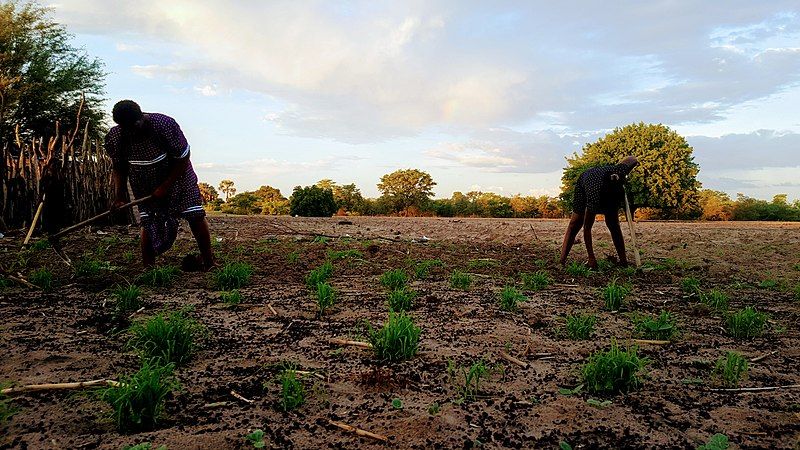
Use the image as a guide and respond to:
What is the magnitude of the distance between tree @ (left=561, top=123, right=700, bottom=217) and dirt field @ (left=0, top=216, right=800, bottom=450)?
22911 mm

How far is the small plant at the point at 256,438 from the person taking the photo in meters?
2.02

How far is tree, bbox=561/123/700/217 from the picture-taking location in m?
27.0

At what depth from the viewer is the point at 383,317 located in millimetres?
A: 4008

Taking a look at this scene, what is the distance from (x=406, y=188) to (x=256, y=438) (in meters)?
30.5

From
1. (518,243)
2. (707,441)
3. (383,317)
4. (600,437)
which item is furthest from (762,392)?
(518,243)

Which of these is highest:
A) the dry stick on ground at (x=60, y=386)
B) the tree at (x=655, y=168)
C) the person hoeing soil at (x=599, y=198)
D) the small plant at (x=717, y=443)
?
the tree at (x=655, y=168)

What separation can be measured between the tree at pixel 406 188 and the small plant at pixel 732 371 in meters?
27.6

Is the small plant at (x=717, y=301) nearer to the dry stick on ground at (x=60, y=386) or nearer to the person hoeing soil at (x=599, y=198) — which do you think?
the person hoeing soil at (x=599, y=198)

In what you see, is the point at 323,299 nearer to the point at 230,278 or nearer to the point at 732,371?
the point at 230,278

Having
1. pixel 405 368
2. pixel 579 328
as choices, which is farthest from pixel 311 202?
pixel 405 368

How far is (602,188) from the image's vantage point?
22.0 ft

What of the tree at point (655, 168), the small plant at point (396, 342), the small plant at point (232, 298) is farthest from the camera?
the tree at point (655, 168)

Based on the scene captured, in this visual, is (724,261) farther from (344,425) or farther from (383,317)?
(344,425)

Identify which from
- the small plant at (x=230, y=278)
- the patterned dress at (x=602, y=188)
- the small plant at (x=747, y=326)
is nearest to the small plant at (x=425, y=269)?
the small plant at (x=230, y=278)
